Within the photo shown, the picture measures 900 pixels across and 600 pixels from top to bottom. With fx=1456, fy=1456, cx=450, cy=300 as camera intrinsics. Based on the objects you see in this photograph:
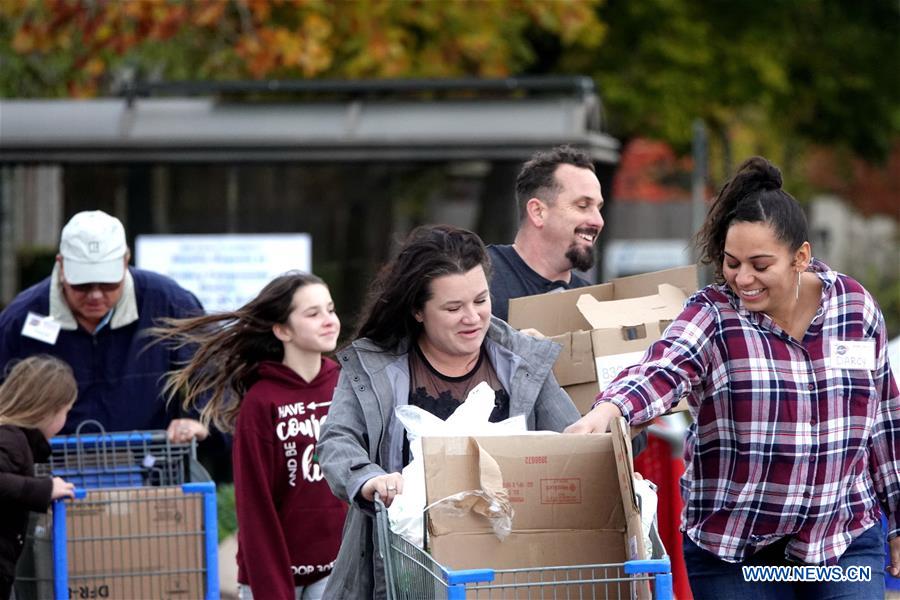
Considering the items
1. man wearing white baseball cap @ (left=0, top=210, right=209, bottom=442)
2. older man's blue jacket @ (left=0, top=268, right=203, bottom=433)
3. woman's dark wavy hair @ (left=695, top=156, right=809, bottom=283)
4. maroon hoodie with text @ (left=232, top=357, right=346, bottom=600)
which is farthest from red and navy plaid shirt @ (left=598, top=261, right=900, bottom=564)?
older man's blue jacket @ (left=0, top=268, right=203, bottom=433)

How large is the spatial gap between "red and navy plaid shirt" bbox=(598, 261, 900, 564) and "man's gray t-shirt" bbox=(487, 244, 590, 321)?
1.50 m

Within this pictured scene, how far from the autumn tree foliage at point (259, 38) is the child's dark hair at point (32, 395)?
7.35 metres

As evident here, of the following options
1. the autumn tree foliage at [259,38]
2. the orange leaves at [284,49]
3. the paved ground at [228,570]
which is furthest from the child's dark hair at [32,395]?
the orange leaves at [284,49]

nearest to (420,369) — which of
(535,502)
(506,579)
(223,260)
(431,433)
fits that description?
(431,433)

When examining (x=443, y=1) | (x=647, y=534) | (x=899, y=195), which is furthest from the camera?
(x=899, y=195)

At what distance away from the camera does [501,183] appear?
1214 centimetres

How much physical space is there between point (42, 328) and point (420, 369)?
9.34 ft

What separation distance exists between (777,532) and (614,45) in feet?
56.0

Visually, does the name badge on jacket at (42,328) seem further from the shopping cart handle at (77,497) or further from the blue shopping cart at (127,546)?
the shopping cart handle at (77,497)

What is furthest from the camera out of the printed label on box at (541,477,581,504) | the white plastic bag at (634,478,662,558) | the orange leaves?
the orange leaves

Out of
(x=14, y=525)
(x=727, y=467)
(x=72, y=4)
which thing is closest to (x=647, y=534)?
(x=727, y=467)

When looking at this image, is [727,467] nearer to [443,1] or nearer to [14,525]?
[14,525]
